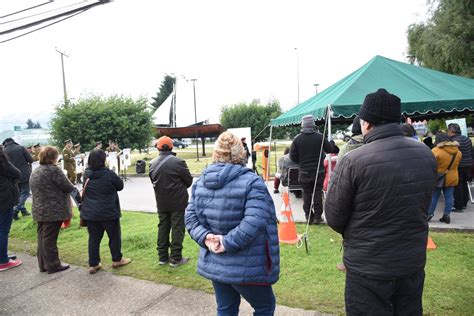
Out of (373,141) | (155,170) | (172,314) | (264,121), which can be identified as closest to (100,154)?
(155,170)

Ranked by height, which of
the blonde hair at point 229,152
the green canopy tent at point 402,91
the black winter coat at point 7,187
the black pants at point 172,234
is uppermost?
the green canopy tent at point 402,91

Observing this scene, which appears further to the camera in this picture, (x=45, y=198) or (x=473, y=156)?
(x=473, y=156)

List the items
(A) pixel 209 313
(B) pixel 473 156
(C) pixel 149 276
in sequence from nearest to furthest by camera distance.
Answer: (A) pixel 209 313 → (C) pixel 149 276 → (B) pixel 473 156

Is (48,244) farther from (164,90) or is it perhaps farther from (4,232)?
(164,90)

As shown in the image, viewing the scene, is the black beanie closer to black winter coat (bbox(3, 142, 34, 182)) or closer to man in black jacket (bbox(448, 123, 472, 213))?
man in black jacket (bbox(448, 123, 472, 213))

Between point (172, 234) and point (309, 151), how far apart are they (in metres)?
2.97

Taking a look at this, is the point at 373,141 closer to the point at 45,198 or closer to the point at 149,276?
the point at 149,276

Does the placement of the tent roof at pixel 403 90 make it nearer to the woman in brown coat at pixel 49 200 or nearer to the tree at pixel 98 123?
the woman in brown coat at pixel 49 200

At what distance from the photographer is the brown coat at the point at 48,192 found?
489 cm

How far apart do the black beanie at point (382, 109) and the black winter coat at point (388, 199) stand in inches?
2.3

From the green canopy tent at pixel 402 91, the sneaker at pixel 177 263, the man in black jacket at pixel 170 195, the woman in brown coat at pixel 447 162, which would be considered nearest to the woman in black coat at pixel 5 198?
the man in black jacket at pixel 170 195

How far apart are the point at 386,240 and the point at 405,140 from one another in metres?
0.62

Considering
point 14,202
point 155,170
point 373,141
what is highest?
point 373,141

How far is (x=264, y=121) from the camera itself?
4072 cm
